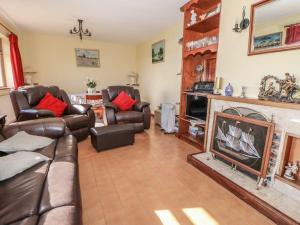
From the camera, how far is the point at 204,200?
5.23 ft

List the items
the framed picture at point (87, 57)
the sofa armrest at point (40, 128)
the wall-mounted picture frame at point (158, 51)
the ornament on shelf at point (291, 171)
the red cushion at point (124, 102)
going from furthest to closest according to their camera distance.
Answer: the framed picture at point (87, 57)
the wall-mounted picture frame at point (158, 51)
the red cushion at point (124, 102)
the sofa armrest at point (40, 128)
the ornament on shelf at point (291, 171)

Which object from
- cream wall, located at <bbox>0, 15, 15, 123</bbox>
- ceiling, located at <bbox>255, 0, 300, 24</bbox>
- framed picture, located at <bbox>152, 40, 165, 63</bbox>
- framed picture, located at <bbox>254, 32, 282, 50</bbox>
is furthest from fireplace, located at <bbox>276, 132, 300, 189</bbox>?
cream wall, located at <bbox>0, 15, 15, 123</bbox>

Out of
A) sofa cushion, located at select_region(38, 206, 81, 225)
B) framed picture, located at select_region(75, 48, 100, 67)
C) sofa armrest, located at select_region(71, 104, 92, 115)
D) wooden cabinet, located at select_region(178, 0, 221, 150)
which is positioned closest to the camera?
sofa cushion, located at select_region(38, 206, 81, 225)

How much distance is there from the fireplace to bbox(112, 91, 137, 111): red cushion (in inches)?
107

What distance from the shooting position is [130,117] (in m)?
3.29

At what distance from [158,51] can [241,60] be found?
2.85 metres

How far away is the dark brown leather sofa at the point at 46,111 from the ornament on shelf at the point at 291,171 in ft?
9.09

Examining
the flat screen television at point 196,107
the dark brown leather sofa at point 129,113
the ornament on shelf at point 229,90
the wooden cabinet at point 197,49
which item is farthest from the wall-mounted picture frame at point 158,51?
the ornament on shelf at point 229,90

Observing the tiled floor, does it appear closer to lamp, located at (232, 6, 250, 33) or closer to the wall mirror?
the wall mirror

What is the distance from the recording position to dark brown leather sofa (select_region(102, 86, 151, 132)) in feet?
10.6

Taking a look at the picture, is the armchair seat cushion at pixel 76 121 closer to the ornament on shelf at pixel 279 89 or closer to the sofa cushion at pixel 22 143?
the sofa cushion at pixel 22 143

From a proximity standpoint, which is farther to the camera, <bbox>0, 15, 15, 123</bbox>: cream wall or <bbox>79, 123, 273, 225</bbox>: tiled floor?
<bbox>0, 15, 15, 123</bbox>: cream wall

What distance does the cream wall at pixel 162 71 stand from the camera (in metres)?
3.83

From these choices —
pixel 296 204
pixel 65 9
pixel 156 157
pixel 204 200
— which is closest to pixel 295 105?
pixel 296 204
